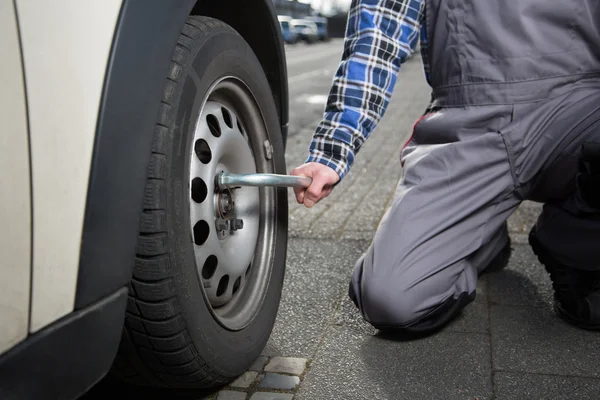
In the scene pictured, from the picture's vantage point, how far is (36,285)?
1.11 metres

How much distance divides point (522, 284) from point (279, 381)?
Answer: 103 cm

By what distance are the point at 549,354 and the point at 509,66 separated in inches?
31.5

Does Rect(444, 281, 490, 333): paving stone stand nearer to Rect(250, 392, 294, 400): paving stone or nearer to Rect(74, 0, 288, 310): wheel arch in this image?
Rect(250, 392, 294, 400): paving stone

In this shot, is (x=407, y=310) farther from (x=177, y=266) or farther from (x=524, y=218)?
(x=524, y=218)

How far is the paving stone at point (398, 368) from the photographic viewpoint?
171cm

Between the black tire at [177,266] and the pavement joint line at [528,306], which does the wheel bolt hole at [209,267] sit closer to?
the black tire at [177,266]

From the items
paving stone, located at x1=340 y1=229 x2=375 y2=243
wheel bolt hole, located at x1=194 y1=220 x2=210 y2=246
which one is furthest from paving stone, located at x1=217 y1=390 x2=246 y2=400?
paving stone, located at x1=340 y1=229 x2=375 y2=243

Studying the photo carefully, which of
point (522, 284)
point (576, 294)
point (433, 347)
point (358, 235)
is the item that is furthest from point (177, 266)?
point (358, 235)

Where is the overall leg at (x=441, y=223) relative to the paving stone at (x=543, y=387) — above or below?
above

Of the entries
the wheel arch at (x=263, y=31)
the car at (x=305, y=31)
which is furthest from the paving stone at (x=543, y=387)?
the car at (x=305, y=31)

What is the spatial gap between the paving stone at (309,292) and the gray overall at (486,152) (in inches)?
6.7

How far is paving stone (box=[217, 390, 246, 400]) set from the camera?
1.69 m

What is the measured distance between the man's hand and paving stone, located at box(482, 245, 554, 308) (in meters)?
0.69

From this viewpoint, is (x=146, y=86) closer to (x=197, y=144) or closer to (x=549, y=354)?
(x=197, y=144)
